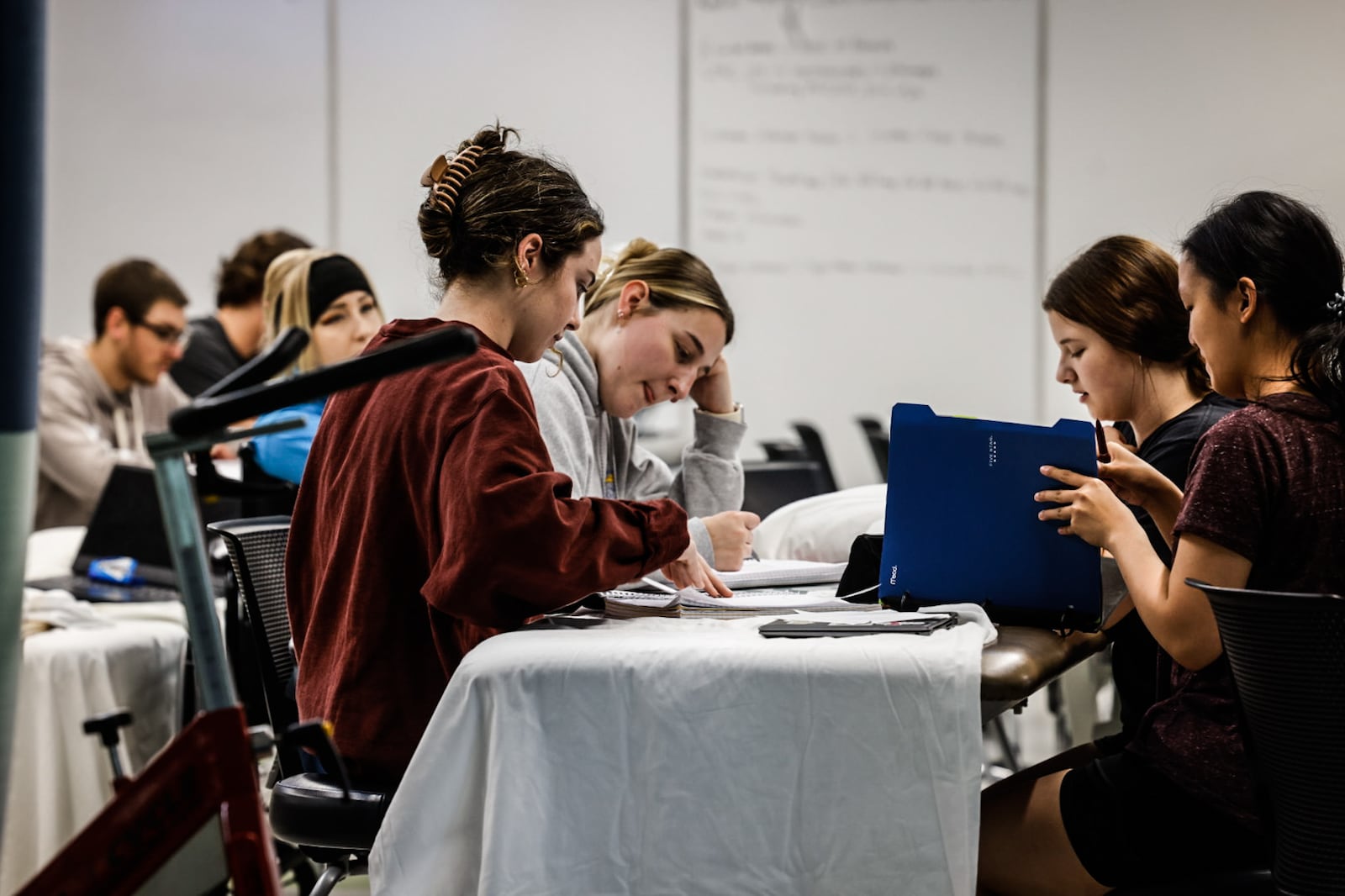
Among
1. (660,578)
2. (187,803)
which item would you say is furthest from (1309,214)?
(187,803)

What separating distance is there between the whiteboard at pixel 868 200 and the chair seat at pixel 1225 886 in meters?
3.93

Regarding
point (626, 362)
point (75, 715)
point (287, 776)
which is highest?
point (626, 362)

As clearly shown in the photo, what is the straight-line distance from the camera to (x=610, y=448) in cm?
225

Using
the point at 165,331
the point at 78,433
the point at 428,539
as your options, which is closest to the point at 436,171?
the point at 428,539

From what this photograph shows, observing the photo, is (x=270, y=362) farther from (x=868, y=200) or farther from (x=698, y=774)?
(x=868, y=200)

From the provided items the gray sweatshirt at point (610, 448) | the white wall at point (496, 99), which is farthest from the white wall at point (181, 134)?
the gray sweatshirt at point (610, 448)

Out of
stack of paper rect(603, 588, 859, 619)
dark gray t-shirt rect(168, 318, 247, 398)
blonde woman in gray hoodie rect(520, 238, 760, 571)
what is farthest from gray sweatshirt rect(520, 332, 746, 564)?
dark gray t-shirt rect(168, 318, 247, 398)

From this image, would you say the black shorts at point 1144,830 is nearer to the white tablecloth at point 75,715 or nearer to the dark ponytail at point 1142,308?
the dark ponytail at point 1142,308

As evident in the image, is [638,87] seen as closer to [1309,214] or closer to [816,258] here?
[816,258]

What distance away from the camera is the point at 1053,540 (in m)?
1.46

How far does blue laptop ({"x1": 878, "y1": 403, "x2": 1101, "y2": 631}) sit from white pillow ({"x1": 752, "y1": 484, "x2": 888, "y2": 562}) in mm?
532

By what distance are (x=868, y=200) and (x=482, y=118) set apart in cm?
156

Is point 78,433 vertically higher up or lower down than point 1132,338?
lower down

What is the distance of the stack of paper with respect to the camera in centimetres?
153
